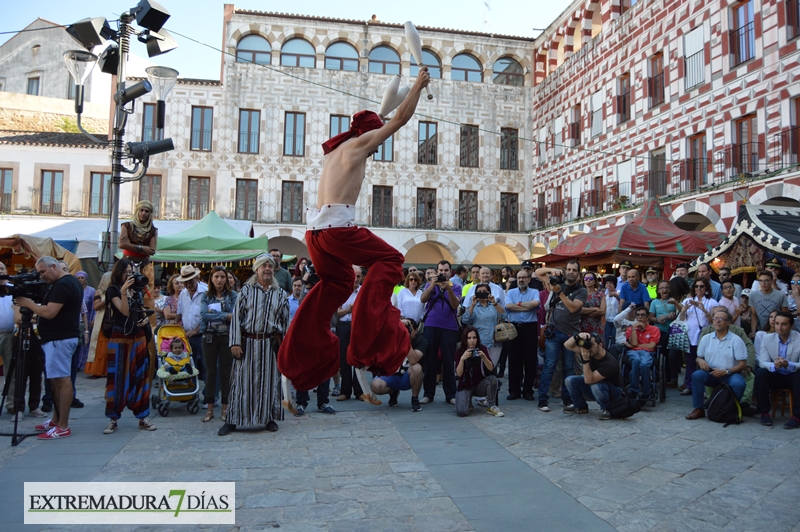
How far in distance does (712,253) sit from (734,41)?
8.46 meters

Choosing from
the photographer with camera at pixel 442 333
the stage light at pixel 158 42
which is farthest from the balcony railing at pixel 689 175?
the stage light at pixel 158 42

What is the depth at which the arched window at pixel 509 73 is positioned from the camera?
89.5 feet

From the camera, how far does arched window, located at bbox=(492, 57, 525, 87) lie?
89.5 ft

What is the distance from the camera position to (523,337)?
8.27 meters

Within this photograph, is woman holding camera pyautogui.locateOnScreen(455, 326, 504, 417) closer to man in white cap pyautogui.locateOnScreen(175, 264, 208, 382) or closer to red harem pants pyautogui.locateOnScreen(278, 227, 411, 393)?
man in white cap pyautogui.locateOnScreen(175, 264, 208, 382)

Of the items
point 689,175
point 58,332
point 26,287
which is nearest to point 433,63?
point 689,175

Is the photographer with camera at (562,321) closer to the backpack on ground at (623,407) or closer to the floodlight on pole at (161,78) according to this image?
the backpack on ground at (623,407)

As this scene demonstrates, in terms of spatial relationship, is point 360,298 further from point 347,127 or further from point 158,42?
point 347,127

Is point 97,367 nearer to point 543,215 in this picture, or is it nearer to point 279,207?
point 279,207

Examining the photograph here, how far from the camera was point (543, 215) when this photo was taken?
26.0 m

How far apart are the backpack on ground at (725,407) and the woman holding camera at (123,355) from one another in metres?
6.44

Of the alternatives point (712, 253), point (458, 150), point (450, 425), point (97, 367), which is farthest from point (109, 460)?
point (458, 150)

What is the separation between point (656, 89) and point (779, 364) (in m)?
14.3

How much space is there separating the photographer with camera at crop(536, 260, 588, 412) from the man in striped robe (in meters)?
3.48
